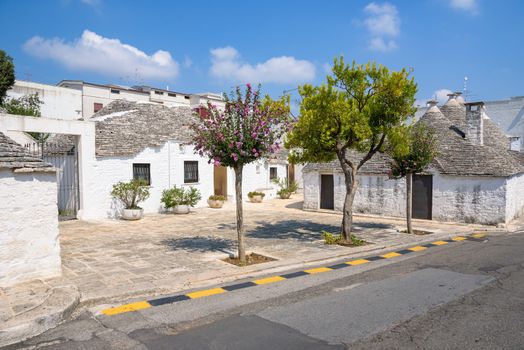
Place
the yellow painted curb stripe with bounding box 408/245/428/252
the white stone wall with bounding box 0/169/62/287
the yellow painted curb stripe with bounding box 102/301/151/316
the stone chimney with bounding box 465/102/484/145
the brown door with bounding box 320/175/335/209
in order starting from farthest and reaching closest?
the brown door with bounding box 320/175/335/209
the stone chimney with bounding box 465/102/484/145
the yellow painted curb stripe with bounding box 408/245/428/252
the white stone wall with bounding box 0/169/62/287
the yellow painted curb stripe with bounding box 102/301/151/316

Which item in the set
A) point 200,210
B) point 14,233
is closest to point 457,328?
point 14,233

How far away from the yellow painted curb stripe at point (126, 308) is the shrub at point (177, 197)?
40.2ft

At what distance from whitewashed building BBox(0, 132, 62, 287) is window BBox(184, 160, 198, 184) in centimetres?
1292

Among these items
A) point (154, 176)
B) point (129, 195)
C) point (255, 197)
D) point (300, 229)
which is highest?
point (154, 176)

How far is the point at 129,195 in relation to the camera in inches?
666

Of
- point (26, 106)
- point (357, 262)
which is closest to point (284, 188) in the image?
point (357, 262)

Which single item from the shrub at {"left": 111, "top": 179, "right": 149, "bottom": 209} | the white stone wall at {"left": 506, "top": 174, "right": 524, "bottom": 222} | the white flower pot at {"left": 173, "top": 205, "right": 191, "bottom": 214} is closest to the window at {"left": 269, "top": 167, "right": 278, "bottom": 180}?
the white flower pot at {"left": 173, "top": 205, "right": 191, "bottom": 214}

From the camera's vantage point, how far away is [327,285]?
769 centimetres

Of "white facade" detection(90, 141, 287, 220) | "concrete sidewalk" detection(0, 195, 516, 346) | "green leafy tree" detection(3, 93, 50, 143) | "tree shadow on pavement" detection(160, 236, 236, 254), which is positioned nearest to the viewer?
"concrete sidewalk" detection(0, 195, 516, 346)

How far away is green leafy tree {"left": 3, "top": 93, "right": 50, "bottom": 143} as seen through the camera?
29609mm

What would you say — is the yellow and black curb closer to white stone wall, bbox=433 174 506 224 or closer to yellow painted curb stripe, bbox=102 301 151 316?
yellow painted curb stripe, bbox=102 301 151 316

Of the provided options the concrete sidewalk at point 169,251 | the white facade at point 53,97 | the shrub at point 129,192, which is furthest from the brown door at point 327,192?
the white facade at point 53,97

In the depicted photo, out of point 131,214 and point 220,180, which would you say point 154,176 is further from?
point 220,180

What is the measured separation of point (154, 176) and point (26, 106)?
845 inches
